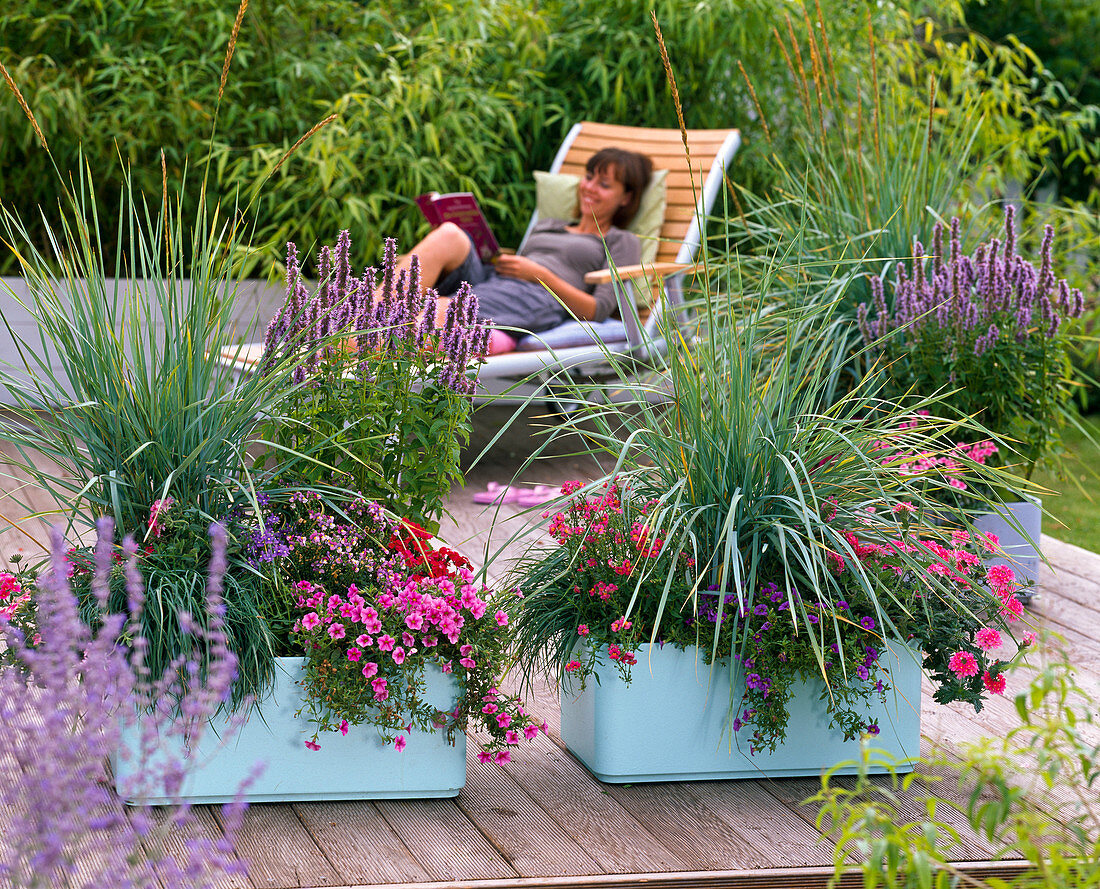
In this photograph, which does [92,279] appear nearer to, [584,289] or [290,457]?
[290,457]

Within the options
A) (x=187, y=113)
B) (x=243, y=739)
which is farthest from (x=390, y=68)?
(x=243, y=739)

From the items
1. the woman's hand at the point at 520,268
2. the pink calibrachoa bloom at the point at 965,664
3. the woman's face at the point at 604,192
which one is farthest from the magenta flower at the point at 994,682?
the woman's face at the point at 604,192

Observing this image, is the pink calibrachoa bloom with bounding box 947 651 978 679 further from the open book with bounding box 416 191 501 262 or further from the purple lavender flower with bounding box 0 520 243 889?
the open book with bounding box 416 191 501 262

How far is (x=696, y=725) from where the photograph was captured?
2053 mm

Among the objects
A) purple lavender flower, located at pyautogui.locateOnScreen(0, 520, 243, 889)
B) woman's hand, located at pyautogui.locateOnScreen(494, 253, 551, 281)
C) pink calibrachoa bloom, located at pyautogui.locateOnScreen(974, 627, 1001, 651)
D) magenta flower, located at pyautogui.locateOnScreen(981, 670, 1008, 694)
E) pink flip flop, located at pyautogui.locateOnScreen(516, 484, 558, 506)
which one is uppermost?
purple lavender flower, located at pyautogui.locateOnScreen(0, 520, 243, 889)

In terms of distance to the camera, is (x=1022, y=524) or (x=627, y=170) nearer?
(x=1022, y=524)

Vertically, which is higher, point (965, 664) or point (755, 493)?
point (755, 493)

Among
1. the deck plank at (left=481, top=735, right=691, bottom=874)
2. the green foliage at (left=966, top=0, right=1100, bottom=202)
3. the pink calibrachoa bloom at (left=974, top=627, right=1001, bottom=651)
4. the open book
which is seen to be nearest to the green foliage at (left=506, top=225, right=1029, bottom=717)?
the pink calibrachoa bloom at (left=974, top=627, right=1001, bottom=651)

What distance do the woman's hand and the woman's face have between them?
0.46 m

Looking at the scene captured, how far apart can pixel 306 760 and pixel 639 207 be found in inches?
139

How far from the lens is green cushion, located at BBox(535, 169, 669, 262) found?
16.3ft

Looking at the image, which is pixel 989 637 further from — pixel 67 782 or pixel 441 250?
pixel 441 250

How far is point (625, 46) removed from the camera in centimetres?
533

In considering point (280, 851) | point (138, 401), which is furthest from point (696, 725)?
point (138, 401)
